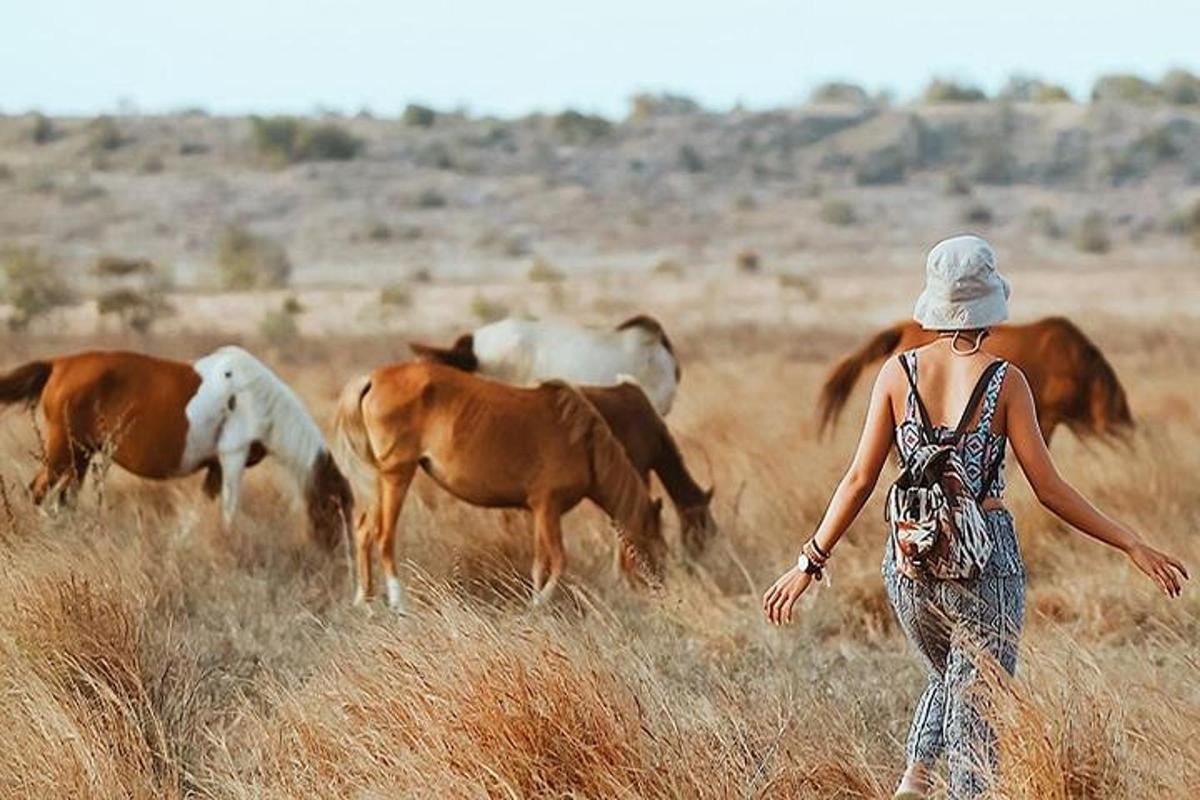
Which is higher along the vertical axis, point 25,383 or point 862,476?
point 862,476

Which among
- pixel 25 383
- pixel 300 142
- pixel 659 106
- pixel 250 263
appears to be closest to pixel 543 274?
pixel 250 263

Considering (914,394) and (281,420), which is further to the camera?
(281,420)

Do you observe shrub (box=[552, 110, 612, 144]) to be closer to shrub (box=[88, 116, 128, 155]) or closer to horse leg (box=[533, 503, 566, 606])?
shrub (box=[88, 116, 128, 155])

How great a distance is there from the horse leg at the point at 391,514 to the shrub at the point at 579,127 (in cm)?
5732

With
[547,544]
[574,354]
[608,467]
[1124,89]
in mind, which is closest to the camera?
[547,544]

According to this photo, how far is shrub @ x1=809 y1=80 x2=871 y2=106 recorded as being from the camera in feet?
285

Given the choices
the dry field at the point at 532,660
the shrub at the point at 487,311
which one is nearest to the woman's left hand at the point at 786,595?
the dry field at the point at 532,660

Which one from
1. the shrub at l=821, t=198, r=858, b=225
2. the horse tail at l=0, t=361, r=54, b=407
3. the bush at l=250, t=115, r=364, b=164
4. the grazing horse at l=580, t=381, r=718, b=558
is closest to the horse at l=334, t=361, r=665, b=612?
the grazing horse at l=580, t=381, r=718, b=558

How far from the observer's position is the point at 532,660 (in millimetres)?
5586

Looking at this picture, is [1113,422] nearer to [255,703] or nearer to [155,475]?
[155,475]

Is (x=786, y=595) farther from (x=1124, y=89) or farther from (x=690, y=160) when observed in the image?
(x=1124, y=89)

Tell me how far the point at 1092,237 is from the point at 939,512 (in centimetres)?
4593

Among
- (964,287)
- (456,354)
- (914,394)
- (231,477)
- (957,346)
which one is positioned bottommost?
(231,477)

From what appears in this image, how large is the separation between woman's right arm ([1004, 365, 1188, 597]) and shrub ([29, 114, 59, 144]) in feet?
203
